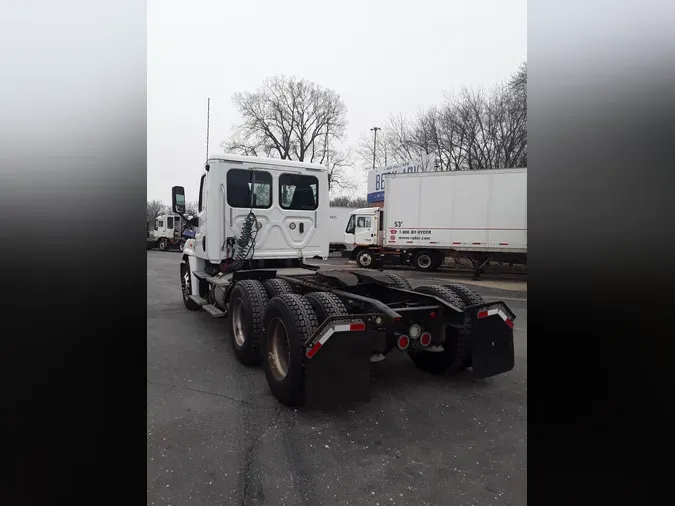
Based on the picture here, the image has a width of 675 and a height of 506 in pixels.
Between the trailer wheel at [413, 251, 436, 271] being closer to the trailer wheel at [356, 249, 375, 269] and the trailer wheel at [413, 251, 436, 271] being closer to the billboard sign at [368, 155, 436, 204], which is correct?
the trailer wheel at [356, 249, 375, 269]

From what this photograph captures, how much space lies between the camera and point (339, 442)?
Answer: 343 cm

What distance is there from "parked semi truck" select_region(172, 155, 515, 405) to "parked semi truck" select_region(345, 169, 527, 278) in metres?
10.1

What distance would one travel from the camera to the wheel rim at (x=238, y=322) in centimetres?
548

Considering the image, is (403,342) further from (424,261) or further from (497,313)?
(424,261)

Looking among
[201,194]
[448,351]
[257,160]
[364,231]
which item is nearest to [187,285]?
[201,194]

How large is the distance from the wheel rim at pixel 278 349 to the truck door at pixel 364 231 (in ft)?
51.2

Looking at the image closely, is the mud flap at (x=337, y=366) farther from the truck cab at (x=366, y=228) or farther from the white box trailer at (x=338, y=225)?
the white box trailer at (x=338, y=225)

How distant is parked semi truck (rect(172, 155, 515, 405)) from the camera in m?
3.72

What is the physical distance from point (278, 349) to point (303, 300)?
23.5 inches

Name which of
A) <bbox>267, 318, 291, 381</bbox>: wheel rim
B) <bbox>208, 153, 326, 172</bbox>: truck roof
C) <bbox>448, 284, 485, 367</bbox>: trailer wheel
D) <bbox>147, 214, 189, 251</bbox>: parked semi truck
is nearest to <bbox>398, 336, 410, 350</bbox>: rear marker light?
<bbox>448, 284, 485, 367</bbox>: trailer wheel

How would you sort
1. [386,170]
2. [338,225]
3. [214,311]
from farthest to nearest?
1. [386,170]
2. [338,225]
3. [214,311]

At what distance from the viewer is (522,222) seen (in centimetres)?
1477
